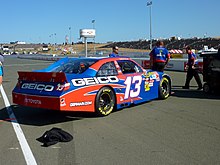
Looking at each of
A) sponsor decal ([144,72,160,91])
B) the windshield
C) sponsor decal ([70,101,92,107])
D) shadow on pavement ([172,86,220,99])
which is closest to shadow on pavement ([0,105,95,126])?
sponsor decal ([70,101,92,107])

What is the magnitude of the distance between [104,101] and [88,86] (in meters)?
0.67

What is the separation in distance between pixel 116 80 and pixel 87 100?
105 centimetres

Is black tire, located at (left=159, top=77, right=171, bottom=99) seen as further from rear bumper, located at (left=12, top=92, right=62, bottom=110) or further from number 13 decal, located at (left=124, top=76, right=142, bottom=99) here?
rear bumper, located at (left=12, top=92, right=62, bottom=110)

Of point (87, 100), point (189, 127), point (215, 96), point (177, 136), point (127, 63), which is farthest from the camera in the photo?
point (215, 96)

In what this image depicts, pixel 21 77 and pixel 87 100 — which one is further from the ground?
pixel 21 77

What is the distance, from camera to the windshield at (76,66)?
21.2 ft

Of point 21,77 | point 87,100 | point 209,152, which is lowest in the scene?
point 209,152

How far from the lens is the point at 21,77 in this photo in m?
6.54

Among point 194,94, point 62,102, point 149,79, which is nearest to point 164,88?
point 149,79

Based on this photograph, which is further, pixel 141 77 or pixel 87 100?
pixel 141 77

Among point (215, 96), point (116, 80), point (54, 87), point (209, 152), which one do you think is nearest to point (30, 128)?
point (54, 87)

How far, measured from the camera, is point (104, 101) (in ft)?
21.3

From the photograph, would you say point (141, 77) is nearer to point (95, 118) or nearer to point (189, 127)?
point (95, 118)

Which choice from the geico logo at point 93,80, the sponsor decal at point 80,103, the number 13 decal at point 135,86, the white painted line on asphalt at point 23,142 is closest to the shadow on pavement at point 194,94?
the number 13 decal at point 135,86
